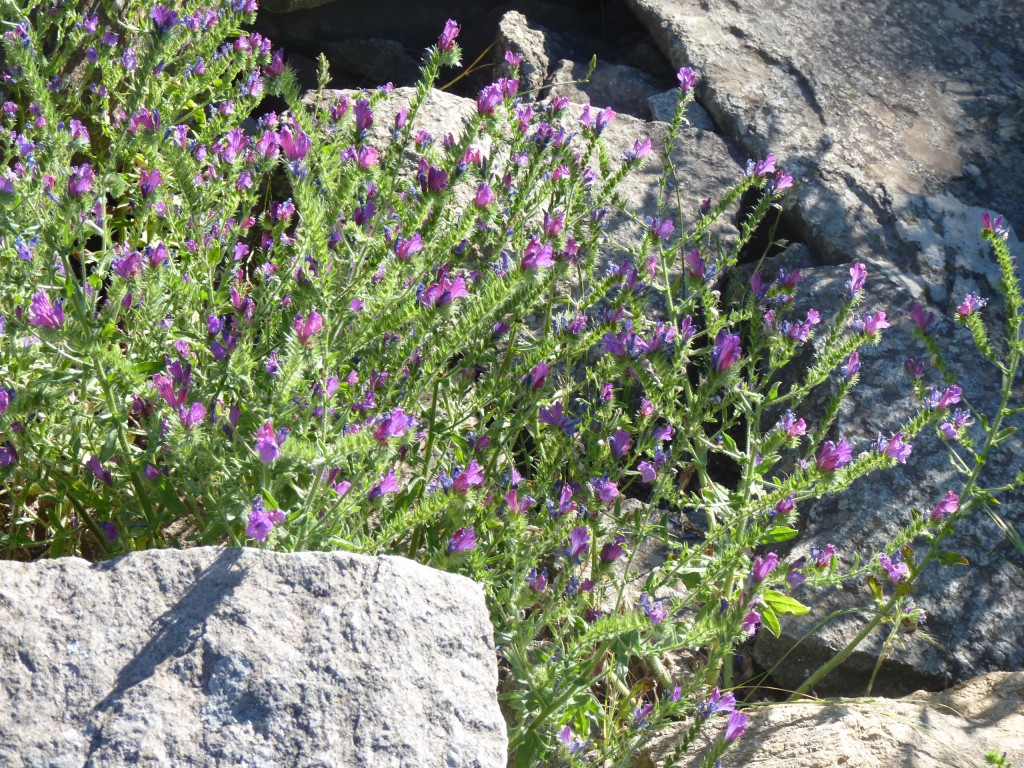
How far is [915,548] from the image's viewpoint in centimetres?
344

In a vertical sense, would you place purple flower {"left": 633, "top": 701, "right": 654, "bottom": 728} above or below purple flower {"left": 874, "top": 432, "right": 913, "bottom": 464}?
below

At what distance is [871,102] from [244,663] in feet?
12.4

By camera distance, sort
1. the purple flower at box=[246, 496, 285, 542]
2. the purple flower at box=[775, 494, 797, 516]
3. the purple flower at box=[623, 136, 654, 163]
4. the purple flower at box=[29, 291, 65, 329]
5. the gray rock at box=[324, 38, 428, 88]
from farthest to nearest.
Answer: the gray rock at box=[324, 38, 428, 88] → the purple flower at box=[623, 136, 654, 163] → the purple flower at box=[775, 494, 797, 516] → the purple flower at box=[29, 291, 65, 329] → the purple flower at box=[246, 496, 285, 542]

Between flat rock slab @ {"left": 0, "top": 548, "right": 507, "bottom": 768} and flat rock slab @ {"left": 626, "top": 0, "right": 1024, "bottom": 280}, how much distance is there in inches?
104

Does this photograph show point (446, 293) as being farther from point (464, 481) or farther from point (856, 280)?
point (856, 280)

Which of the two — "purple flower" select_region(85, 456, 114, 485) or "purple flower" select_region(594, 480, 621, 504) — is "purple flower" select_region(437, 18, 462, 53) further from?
"purple flower" select_region(85, 456, 114, 485)

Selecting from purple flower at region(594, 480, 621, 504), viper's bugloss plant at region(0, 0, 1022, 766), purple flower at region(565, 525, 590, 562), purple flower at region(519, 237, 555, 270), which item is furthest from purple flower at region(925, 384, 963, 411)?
purple flower at region(519, 237, 555, 270)

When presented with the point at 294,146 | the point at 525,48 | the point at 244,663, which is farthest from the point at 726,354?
the point at 525,48

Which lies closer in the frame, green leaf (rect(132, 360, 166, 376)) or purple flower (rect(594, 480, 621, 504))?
green leaf (rect(132, 360, 166, 376))

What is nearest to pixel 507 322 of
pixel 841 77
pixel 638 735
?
pixel 638 735

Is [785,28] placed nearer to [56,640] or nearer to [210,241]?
[210,241]

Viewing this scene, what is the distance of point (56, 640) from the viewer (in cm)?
182

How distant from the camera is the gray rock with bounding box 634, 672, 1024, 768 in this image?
2568 mm

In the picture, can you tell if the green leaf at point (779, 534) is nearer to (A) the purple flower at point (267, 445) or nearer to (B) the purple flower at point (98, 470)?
(A) the purple flower at point (267, 445)
